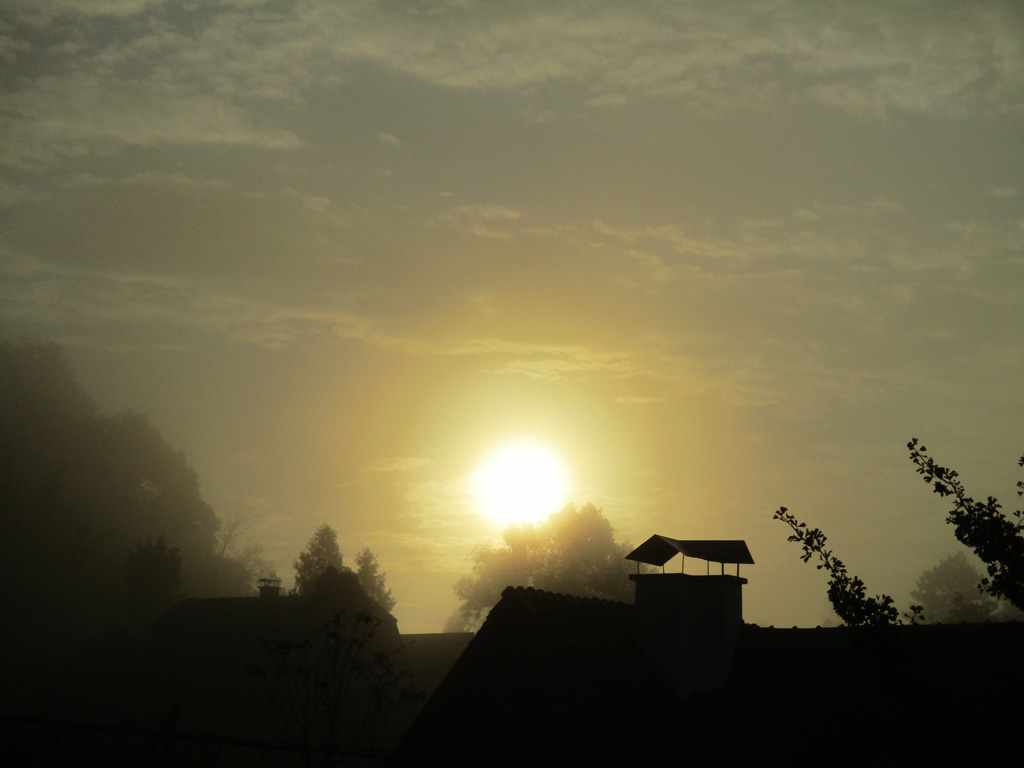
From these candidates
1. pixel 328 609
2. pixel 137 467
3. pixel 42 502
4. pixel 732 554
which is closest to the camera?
pixel 732 554

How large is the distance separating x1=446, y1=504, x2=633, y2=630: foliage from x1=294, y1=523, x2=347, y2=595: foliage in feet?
63.6

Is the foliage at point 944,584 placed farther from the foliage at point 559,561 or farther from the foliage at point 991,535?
the foliage at point 991,535

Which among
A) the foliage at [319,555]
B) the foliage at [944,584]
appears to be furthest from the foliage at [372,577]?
the foliage at [944,584]

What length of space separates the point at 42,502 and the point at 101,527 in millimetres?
7491

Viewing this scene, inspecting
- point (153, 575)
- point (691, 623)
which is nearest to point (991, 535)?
point (691, 623)

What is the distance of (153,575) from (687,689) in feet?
263

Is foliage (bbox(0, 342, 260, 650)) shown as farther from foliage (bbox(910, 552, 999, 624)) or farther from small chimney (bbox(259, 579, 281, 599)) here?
foliage (bbox(910, 552, 999, 624))

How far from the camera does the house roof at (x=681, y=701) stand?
19.2 meters

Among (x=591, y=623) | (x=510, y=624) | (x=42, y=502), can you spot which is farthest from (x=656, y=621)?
(x=42, y=502)

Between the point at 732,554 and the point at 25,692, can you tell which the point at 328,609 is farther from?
the point at 732,554

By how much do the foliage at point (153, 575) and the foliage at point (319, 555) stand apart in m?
24.1

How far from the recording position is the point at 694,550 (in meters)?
26.2

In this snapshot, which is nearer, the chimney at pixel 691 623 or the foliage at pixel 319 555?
the chimney at pixel 691 623

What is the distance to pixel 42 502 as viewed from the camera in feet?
337
